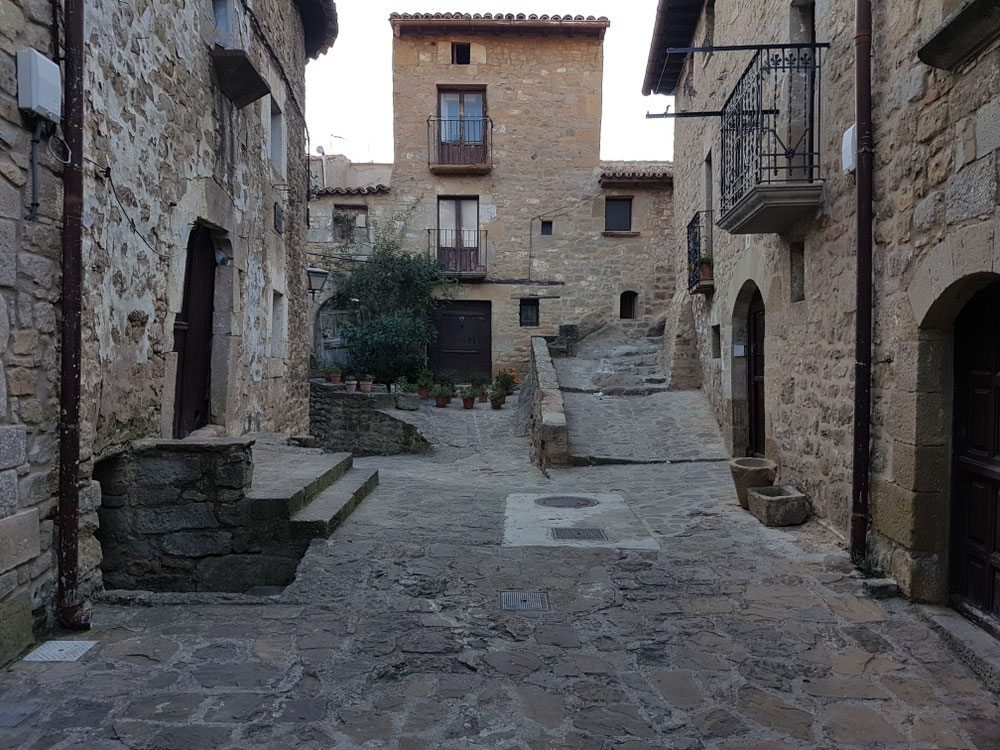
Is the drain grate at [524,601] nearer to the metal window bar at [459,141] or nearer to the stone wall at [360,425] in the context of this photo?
the stone wall at [360,425]

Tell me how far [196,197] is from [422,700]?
4600 mm

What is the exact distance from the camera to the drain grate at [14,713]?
2.69 m

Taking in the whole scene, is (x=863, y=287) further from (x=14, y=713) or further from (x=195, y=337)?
(x=195, y=337)

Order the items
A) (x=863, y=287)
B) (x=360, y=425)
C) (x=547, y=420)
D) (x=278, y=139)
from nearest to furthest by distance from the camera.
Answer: (x=863, y=287) < (x=278, y=139) < (x=547, y=420) < (x=360, y=425)

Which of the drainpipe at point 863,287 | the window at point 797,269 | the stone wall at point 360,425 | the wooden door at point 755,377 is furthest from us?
the stone wall at point 360,425

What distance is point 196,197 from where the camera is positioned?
19.1ft

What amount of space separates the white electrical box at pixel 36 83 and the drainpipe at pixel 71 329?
161mm

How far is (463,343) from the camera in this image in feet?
58.8

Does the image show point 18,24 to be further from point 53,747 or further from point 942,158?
point 942,158

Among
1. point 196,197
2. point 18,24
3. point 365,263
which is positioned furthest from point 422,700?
point 365,263

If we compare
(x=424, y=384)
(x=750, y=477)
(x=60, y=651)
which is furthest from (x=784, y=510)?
(x=424, y=384)

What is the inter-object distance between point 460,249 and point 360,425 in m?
6.44

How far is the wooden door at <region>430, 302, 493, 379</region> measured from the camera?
58.7 ft

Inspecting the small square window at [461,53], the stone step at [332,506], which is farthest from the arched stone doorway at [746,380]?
the small square window at [461,53]
